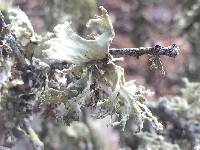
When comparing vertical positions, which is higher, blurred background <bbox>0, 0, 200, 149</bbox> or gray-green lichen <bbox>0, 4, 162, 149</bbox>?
blurred background <bbox>0, 0, 200, 149</bbox>

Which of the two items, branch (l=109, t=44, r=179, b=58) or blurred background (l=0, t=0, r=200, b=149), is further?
blurred background (l=0, t=0, r=200, b=149)

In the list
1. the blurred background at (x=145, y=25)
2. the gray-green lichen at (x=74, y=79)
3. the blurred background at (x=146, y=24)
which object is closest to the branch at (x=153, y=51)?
the gray-green lichen at (x=74, y=79)

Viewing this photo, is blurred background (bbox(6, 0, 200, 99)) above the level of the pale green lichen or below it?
above

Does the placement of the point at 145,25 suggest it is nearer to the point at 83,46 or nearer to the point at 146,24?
the point at 146,24

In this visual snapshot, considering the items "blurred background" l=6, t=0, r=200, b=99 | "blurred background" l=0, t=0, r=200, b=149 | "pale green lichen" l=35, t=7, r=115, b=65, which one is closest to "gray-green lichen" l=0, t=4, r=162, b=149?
"pale green lichen" l=35, t=7, r=115, b=65

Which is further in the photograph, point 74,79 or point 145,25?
point 145,25

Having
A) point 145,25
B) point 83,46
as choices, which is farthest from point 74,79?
point 145,25

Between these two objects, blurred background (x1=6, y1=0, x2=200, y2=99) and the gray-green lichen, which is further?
blurred background (x1=6, y1=0, x2=200, y2=99)

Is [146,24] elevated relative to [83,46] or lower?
elevated

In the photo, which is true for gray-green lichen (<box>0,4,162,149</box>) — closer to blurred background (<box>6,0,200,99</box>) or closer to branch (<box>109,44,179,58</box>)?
branch (<box>109,44,179,58</box>)

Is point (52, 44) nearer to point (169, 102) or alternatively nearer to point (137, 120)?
point (137, 120)
